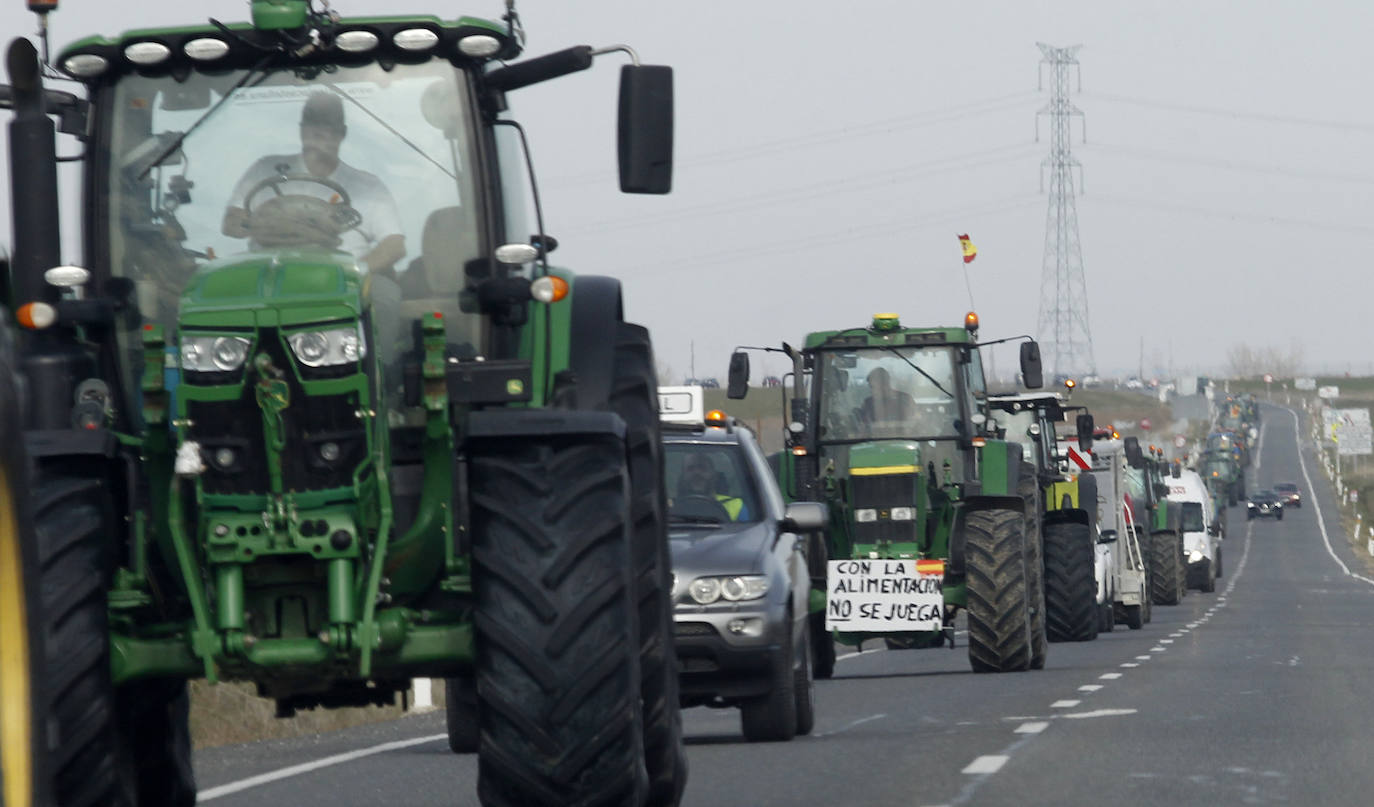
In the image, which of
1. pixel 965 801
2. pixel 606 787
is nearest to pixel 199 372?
pixel 606 787

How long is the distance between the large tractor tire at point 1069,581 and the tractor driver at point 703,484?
14.2 m

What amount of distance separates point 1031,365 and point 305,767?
11.3 m

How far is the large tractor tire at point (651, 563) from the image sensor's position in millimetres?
8406

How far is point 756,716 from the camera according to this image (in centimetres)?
1366

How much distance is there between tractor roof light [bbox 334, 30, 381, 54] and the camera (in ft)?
26.3

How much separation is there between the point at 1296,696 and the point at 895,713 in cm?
290

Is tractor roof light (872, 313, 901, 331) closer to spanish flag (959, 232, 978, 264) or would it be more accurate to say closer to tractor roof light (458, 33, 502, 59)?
spanish flag (959, 232, 978, 264)

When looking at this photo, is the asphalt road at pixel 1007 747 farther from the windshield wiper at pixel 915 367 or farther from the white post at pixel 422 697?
the windshield wiper at pixel 915 367

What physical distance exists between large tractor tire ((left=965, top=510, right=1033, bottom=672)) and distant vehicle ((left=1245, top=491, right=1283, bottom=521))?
334ft

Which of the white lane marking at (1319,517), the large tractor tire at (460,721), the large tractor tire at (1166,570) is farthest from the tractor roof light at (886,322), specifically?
the white lane marking at (1319,517)

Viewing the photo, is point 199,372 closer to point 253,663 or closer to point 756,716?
point 253,663

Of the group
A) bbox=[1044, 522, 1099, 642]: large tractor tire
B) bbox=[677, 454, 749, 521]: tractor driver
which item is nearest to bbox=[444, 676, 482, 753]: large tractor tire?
bbox=[677, 454, 749, 521]: tractor driver

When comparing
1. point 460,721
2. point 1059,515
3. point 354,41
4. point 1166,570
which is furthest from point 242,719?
point 1166,570

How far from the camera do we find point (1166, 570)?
159 ft
